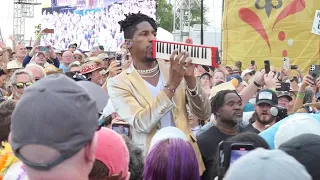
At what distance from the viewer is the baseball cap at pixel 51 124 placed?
5.37 ft

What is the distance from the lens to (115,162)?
212 centimetres

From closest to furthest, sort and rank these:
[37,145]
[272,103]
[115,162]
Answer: [37,145], [115,162], [272,103]

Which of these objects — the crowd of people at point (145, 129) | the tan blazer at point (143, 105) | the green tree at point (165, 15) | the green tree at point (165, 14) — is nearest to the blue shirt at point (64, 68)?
the crowd of people at point (145, 129)

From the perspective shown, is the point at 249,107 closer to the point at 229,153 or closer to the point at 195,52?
the point at 195,52

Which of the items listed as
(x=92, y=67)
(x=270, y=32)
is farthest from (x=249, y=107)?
(x=270, y=32)

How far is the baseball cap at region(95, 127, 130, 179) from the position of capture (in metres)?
2.11

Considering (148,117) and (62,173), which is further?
(148,117)

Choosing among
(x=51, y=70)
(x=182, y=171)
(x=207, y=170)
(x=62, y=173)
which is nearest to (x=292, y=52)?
(x=51, y=70)

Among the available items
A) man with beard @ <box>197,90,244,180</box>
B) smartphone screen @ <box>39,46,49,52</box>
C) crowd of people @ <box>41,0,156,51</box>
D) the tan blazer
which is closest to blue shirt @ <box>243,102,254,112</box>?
man with beard @ <box>197,90,244,180</box>

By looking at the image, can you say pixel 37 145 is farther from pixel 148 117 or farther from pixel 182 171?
pixel 148 117

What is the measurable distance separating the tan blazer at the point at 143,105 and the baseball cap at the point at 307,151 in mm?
1789

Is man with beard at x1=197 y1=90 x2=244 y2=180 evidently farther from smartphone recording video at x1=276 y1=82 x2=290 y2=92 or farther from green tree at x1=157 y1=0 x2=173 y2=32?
green tree at x1=157 y1=0 x2=173 y2=32

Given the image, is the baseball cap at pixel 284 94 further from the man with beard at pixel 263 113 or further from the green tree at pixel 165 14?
the green tree at pixel 165 14

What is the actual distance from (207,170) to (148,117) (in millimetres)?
596
